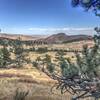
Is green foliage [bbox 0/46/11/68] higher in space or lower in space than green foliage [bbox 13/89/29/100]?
lower

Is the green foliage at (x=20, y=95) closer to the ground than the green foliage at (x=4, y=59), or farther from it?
farther from it

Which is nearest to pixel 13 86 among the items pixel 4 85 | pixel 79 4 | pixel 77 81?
pixel 4 85

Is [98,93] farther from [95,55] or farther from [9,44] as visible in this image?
[9,44]

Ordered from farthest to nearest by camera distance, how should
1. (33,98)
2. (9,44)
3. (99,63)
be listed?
(9,44) → (33,98) → (99,63)

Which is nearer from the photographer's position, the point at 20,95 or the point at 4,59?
the point at 20,95

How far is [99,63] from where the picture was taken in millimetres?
11633

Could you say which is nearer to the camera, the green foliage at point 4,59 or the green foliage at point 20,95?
the green foliage at point 20,95

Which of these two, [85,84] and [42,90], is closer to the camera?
[85,84]

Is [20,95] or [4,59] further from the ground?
[20,95]

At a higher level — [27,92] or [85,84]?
[85,84]

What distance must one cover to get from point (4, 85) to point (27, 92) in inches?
147

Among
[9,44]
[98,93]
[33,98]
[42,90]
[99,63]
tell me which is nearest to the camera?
[98,93]

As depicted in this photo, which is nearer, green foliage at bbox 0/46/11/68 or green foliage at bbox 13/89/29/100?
green foliage at bbox 13/89/29/100

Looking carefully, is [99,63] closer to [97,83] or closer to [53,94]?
[97,83]
